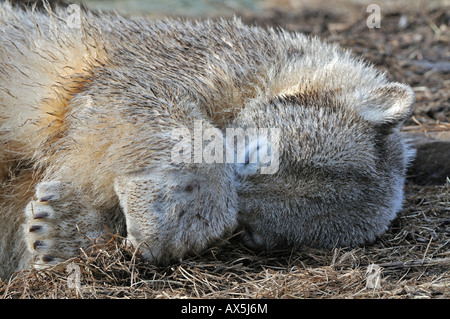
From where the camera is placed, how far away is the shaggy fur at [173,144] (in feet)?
9.89

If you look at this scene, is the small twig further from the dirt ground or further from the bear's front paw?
the bear's front paw

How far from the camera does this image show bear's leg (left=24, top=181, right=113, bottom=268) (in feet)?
10.1

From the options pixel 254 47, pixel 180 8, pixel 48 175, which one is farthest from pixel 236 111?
pixel 180 8

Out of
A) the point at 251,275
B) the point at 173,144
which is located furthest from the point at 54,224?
the point at 251,275

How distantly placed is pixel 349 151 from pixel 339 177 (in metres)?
0.17

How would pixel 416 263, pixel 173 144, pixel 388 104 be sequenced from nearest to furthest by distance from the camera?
pixel 173 144
pixel 416 263
pixel 388 104

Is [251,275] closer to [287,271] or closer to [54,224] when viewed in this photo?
[287,271]

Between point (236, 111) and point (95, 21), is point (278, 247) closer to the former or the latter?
point (236, 111)

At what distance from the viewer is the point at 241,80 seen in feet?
11.5

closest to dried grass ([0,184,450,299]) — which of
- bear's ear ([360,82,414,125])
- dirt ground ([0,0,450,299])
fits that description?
dirt ground ([0,0,450,299])

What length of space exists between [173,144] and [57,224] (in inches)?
31.8

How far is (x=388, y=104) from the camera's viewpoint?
335cm

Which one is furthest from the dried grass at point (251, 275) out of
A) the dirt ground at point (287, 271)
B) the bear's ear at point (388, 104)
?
the bear's ear at point (388, 104)
